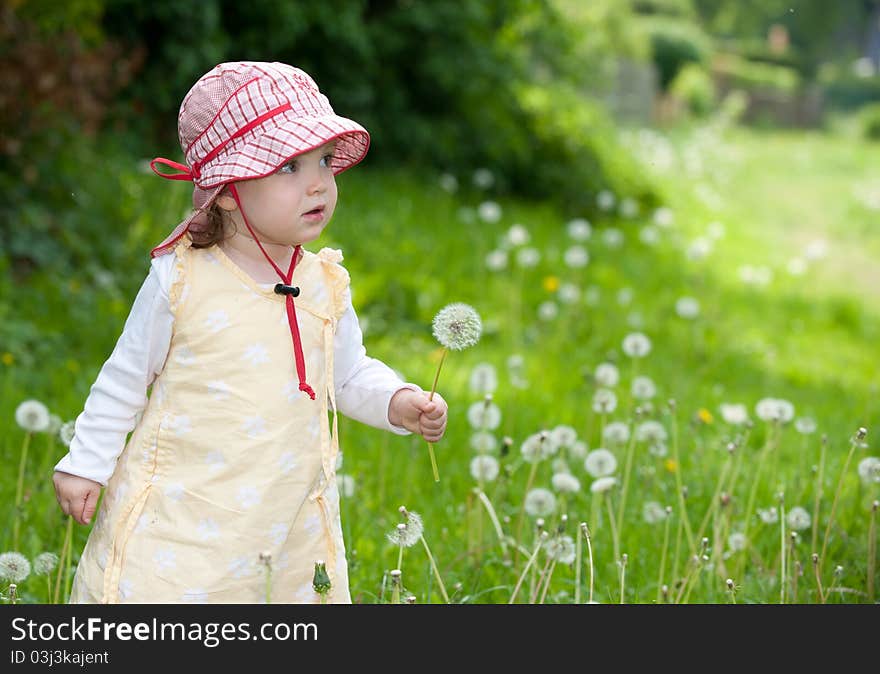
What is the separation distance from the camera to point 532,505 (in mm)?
3127

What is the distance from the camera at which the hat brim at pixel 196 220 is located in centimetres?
215

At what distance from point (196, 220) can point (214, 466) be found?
0.47 meters

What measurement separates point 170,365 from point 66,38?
15.5 feet

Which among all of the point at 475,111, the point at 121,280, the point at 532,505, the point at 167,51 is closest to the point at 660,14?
the point at 475,111

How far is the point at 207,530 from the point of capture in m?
2.14

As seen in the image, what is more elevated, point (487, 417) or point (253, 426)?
point (487, 417)

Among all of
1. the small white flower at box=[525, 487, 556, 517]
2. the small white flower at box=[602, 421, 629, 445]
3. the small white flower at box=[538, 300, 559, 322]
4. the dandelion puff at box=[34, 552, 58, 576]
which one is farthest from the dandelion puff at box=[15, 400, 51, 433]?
the small white flower at box=[538, 300, 559, 322]

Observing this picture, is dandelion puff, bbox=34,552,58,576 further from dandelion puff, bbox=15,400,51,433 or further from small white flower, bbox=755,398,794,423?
small white flower, bbox=755,398,794,423

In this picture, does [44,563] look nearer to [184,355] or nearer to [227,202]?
[184,355]

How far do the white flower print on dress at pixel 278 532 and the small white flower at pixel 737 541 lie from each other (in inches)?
52.5

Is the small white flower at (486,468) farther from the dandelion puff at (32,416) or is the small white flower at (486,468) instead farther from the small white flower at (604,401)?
the dandelion puff at (32,416)

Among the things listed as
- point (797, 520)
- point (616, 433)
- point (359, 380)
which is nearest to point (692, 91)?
point (616, 433)

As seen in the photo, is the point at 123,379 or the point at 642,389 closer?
the point at 123,379
